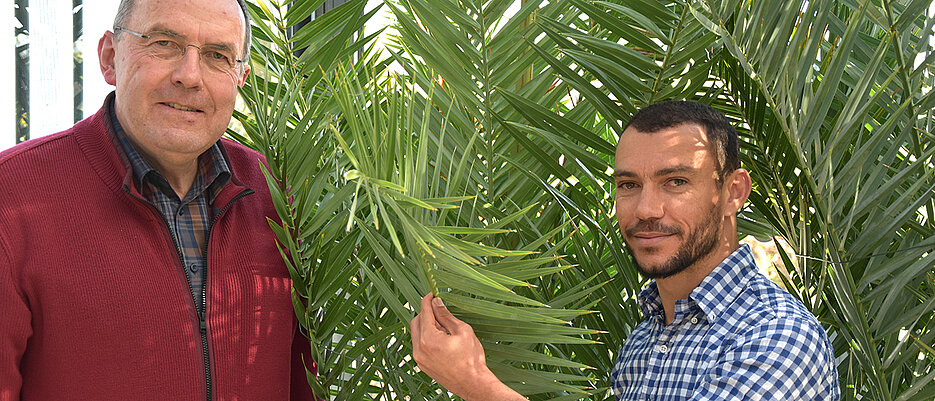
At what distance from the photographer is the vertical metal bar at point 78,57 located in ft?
5.15

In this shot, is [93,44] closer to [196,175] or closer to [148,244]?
[196,175]

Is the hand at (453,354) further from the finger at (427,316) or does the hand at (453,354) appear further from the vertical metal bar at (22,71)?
the vertical metal bar at (22,71)

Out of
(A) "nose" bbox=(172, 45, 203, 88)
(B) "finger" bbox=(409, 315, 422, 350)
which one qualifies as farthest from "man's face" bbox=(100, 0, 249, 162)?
(B) "finger" bbox=(409, 315, 422, 350)

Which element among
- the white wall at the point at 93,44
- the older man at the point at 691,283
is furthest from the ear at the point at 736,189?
the white wall at the point at 93,44

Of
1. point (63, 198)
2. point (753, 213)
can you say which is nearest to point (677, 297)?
point (753, 213)

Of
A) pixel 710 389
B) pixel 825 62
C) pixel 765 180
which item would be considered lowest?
pixel 710 389

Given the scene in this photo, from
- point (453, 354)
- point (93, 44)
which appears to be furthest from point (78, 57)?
point (453, 354)

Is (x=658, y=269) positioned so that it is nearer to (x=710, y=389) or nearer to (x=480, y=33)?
(x=710, y=389)

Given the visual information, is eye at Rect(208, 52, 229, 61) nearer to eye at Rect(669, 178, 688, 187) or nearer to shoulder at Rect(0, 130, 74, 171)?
shoulder at Rect(0, 130, 74, 171)

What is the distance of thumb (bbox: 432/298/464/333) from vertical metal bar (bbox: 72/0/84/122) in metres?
1.09

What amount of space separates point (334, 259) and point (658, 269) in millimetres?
463

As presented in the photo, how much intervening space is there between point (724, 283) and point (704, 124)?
0.22 meters

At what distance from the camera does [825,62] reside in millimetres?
1125

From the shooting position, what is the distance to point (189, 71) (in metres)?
1.07
